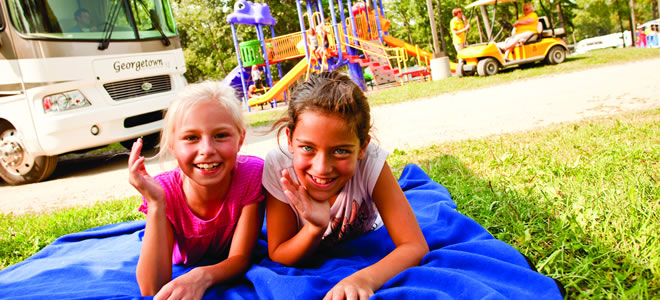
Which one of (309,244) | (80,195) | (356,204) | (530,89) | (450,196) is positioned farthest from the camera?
(530,89)

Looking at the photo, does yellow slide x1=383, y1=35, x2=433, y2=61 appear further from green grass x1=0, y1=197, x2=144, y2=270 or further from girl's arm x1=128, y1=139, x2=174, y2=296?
girl's arm x1=128, y1=139, x2=174, y2=296

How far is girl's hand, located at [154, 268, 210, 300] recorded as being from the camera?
6.08 feet

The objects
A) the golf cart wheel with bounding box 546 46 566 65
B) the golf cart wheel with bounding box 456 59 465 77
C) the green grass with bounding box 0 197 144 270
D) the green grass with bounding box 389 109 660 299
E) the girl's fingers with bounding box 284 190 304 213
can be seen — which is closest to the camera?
the girl's fingers with bounding box 284 190 304 213

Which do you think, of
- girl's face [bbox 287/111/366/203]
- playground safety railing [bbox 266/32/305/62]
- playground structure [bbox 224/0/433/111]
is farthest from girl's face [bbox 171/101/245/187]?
playground safety railing [bbox 266/32/305/62]

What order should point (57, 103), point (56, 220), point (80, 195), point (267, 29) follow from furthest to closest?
point (267, 29)
point (57, 103)
point (80, 195)
point (56, 220)

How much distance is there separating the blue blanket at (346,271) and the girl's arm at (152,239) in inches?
3.8

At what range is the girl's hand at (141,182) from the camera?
2.00 metres

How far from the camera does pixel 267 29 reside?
36.2 metres

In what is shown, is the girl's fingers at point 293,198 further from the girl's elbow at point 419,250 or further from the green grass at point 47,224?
the green grass at point 47,224

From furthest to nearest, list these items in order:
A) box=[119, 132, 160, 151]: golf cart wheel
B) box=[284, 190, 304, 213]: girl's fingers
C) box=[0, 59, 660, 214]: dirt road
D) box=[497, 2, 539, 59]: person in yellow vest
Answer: box=[497, 2, 539, 59]: person in yellow vest < box=[119, 132, 160, 151]: golf cart wheel < box=[0, 59, 660, 214]: dirt road < box=[284, 190, 304, 213]: girl's fingers

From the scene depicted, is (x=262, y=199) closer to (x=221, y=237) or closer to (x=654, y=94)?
(x=221, y=237)

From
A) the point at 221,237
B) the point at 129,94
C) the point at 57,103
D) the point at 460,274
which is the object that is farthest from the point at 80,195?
the point at 460,274

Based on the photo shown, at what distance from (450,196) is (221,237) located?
1598 millimetres

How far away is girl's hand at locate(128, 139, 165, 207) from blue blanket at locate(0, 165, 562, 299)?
44 cm
